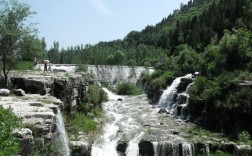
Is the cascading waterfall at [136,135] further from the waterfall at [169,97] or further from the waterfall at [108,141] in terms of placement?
the waterfall at [169,97]

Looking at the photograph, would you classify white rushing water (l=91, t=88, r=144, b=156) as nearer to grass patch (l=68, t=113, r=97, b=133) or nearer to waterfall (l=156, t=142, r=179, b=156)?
grass patch (l=68, t=113, r=97, b=133)

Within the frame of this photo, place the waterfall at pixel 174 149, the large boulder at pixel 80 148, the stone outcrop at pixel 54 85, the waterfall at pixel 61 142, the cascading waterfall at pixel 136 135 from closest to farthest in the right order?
the waterfall at pixel 61 142 → the large boulder at pixel 80 148 → the stone outcrop at pixel 54 85 → the waterfall at pixel 174 149 → the cascading waterfall at pixel 136 135

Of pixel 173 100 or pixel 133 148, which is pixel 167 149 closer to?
pixel 133 148

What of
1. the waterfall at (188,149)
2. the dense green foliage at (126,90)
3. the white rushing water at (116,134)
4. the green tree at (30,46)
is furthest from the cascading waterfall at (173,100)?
the green tree at (30,46)

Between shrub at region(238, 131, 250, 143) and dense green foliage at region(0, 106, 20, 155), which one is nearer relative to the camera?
dense green foliage at region(0, 106, 20, 155)

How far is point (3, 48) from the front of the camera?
25.1m

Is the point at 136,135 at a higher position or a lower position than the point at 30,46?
lower

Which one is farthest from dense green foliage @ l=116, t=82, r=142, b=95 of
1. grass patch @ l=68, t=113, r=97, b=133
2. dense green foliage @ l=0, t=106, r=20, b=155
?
dense green foliage @ l=0, t=106, r=20, b=155

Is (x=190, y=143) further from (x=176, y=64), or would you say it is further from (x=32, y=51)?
(x=176, y=64)

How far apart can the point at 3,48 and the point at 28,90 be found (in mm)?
3569

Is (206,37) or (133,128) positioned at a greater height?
(206,37)

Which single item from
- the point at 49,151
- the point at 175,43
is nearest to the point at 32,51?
the point at 49,151

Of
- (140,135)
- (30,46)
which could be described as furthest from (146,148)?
(30,46)

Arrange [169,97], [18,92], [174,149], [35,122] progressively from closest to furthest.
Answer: [35,122]
[18,92]
[174,149]
[169,97]
